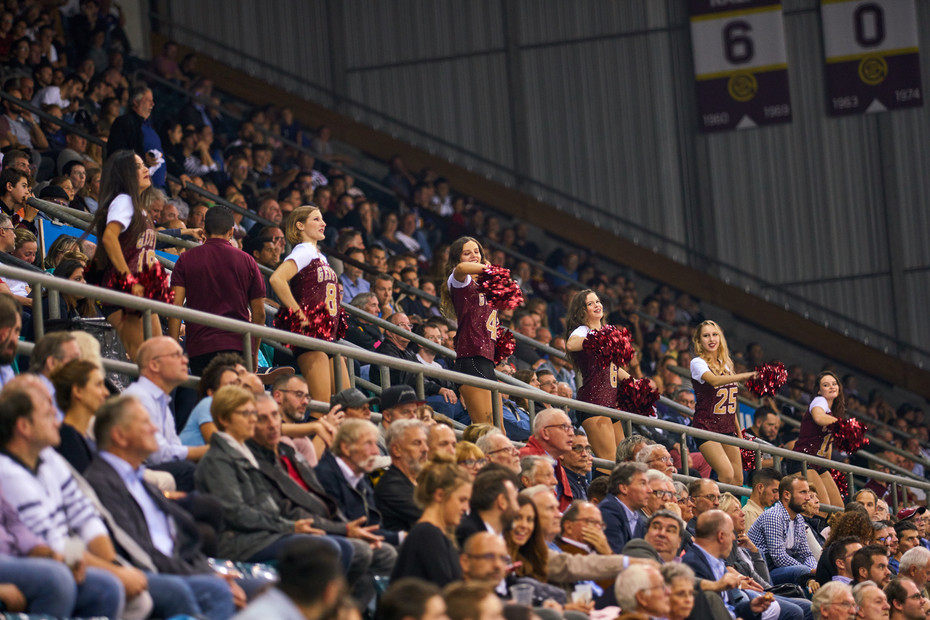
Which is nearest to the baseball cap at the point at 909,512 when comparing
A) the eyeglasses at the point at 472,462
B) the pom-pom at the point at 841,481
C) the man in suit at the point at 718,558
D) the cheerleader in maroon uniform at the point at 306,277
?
the pom-pom at the point at 841,481

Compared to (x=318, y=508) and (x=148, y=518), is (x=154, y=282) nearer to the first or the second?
(x=318, y=508)

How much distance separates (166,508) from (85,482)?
0.41m

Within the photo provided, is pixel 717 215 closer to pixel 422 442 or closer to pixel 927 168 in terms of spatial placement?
pixel 927 168

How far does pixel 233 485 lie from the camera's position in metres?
6.26

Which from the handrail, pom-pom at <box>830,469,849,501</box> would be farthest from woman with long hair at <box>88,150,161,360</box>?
pom-pom at <box>830,469,849,501</box>

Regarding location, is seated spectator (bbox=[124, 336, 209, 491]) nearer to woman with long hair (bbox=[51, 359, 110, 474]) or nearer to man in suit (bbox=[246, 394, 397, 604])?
man in suit (bbox=[246, 394, 397, 604])

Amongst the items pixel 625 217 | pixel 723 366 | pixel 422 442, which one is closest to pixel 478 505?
pixel 422 442

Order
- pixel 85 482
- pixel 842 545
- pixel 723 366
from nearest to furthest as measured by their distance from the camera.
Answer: pixel 85 482 < pixel 842 545 < pixel 723 366

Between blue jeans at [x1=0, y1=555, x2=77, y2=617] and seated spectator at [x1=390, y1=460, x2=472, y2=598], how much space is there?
1690 mm

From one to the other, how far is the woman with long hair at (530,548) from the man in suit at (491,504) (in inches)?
6.7

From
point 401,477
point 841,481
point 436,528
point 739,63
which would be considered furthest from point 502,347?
point 739,63

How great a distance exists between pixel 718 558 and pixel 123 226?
166 inches

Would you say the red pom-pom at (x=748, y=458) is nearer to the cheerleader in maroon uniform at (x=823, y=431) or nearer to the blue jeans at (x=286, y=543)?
the cheerleader in maroon uniform at (x=823, y=431)

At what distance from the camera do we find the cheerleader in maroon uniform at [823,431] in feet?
41.5
